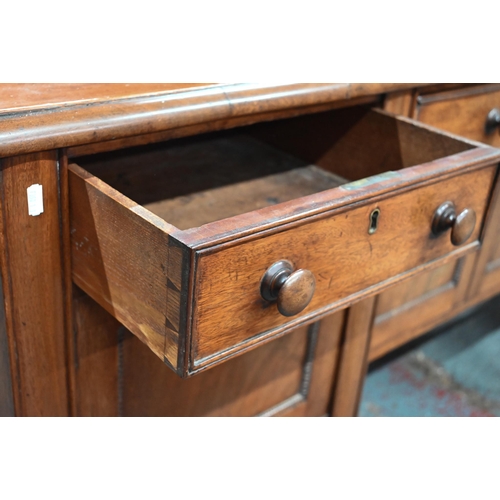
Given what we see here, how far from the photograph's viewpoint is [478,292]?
123 cm

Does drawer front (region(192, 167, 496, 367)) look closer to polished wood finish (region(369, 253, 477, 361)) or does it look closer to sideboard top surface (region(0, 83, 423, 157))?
sideboard top surface (region(0, 83, 423, 157))

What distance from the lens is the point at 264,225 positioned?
1.76 feet

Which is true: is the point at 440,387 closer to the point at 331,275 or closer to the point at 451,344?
the point at 451,344

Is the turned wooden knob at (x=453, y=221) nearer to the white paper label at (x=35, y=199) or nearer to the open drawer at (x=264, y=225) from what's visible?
the open drawer at (x=264, y=225)

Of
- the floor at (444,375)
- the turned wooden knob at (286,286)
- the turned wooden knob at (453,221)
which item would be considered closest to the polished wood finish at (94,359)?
the turned wooden knob at (286,286)

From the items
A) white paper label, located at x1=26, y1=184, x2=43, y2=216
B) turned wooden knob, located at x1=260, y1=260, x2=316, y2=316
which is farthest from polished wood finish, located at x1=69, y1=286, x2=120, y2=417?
turned wooden knob, located at x1=260, y1=260, x2=316, y2=316

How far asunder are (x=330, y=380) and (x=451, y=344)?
51 cm

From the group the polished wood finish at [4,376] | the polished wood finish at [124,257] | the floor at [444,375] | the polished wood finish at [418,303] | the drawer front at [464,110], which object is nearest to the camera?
the polished wood finish at [124,257]

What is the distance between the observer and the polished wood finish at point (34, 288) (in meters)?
0.60

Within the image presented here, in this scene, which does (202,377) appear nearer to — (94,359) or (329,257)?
(94,359)

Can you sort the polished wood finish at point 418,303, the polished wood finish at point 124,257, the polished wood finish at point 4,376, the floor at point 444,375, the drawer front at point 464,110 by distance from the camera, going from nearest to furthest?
the polished wood finish at point 124,257, the polished wood finish at point 4,376, the drawer front at point 464,110, the polished wood finish at point 418,303, the floor at point 444,375

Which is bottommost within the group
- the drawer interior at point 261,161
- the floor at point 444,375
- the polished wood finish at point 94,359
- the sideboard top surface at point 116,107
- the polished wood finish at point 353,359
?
the floor at point 444,375

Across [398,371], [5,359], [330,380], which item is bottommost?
[398,371]
